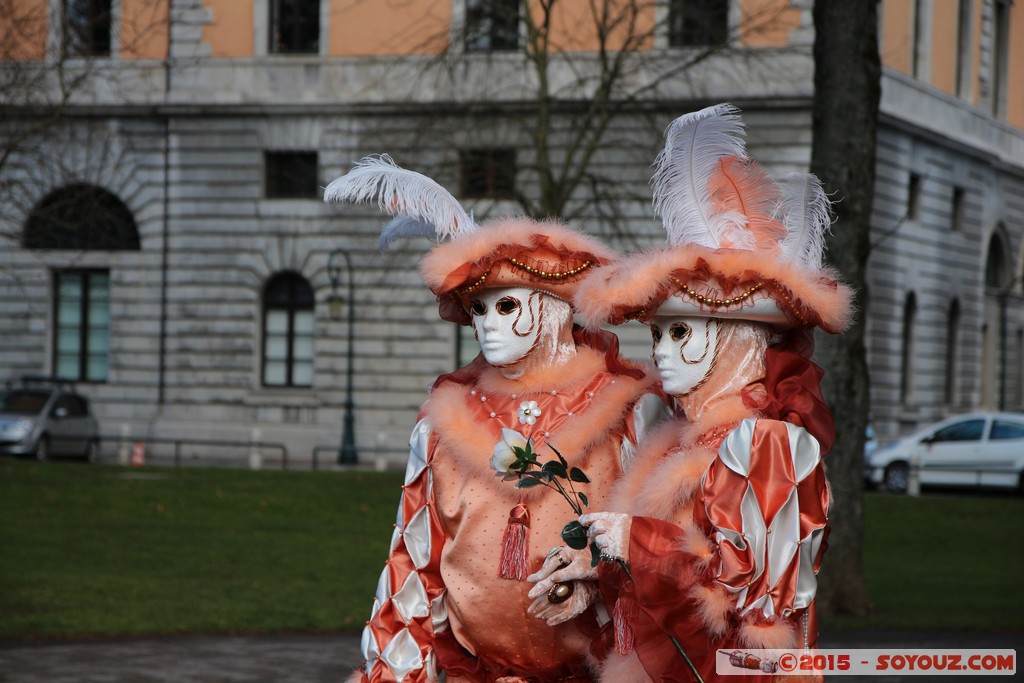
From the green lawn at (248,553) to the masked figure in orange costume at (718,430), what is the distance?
24.1ft

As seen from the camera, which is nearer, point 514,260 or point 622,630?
point 622,630

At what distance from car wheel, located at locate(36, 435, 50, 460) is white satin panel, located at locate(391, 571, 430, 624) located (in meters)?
24.3

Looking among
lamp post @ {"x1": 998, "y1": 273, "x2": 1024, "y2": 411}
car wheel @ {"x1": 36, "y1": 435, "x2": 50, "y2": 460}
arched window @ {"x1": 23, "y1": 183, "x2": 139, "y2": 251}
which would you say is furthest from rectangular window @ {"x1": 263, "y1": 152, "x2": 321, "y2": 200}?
lamp post @ {"x1": 998, "y1": 273, "x2": 1024, "y2": 411}

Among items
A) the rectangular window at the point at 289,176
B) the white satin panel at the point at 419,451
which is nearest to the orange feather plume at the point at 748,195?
the white satin panel at the point at 419,451

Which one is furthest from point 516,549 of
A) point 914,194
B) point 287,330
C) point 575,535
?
point 914,194

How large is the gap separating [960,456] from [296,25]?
17.2m

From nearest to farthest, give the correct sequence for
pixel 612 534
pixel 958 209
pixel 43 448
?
pixel 612 534
pixel 43 448
pixel 958 209

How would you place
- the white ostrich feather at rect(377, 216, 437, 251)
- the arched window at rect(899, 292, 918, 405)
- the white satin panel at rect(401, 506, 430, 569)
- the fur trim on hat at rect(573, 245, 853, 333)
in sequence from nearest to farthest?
1. the fur trim on hat at rect(573, 245, 853, 333)
2. the white satin panel at rect(401, 506, 430, 569)
3. the white ostrich feather at rect(377, 216, 437, 251)
4. the arched window at rect(899, 292, 918, 405)

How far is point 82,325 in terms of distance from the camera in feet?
112

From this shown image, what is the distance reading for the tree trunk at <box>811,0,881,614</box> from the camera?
1170 centimetres

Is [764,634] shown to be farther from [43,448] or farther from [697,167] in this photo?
[43,448]

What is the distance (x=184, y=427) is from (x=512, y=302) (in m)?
28.1

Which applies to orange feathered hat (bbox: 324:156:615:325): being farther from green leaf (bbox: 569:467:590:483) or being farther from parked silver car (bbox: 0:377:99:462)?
parked silver car (bbox: 0:377:99:462)

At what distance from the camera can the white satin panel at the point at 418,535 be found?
5.12 m
